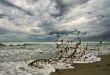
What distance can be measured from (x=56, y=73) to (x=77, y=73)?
148 cm

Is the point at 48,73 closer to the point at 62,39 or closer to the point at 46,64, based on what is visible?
the point at 46,64

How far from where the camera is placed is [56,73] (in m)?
13.7

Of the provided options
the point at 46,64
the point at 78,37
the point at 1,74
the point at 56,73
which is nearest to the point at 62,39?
the point at 78,37

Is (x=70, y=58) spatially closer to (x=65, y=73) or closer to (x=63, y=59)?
(x=63, y=59)

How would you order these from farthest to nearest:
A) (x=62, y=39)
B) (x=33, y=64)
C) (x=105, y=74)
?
(x=62, y=39), (x=33, y=64), (x=105, y=74)

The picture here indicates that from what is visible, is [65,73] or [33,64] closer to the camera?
[65,73]

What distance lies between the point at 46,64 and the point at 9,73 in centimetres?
512

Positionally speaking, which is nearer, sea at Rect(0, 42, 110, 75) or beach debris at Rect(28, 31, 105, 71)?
sea at Rect(0, 42, 110, 75)

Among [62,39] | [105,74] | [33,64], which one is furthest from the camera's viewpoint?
[62,39]

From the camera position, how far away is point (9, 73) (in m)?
13.5

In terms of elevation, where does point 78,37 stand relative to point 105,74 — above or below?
above

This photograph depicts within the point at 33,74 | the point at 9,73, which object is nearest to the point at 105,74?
the point at 33,74

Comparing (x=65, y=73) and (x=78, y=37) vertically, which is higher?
(x=78, y=37)

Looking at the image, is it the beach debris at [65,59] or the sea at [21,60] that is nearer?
the sea at [21,60]
